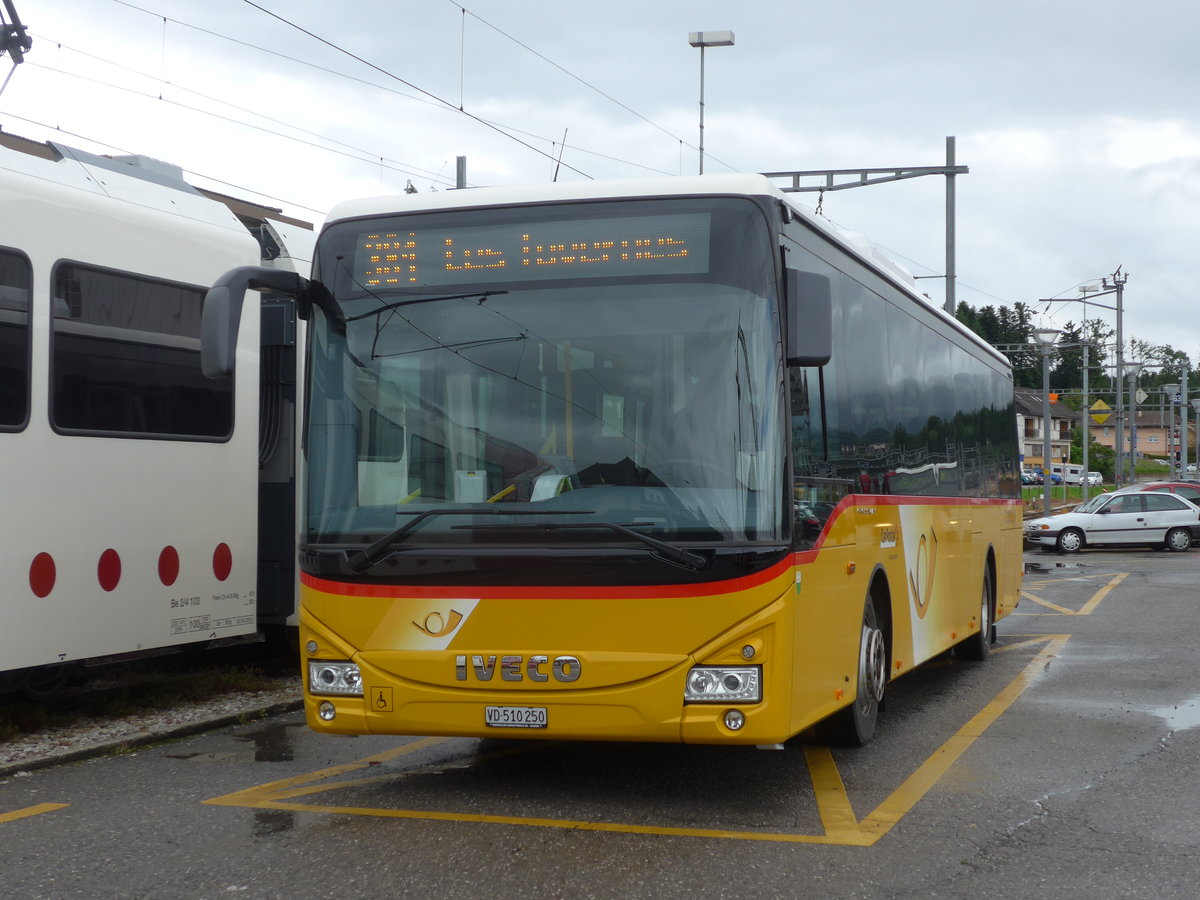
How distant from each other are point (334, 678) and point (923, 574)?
184 inches

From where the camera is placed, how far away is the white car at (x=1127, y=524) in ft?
114

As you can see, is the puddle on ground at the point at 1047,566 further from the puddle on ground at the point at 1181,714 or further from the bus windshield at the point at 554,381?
the bus windshield at the point at 554,381

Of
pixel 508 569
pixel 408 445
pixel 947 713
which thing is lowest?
pixel 947 713

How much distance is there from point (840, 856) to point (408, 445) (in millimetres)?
2621

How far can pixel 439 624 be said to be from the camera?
668cm

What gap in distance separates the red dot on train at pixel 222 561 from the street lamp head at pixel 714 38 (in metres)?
17.5

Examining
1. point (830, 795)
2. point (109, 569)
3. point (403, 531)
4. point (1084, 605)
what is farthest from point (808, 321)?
point (1084, 605)

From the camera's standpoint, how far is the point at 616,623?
21.3 ft

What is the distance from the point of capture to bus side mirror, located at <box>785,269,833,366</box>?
21.7 feet

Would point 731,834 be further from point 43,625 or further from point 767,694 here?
point 43,625

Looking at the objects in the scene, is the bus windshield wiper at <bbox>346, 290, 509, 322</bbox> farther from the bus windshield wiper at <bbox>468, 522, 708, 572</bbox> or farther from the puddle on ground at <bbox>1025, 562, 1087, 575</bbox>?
the puddle on ground at <bbox>1025, 562, 1087, 575</bbox>

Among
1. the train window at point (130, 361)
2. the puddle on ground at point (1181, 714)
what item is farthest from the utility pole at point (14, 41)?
the puddle on ground at point (1181, 714)

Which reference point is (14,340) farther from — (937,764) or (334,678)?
(937,764)

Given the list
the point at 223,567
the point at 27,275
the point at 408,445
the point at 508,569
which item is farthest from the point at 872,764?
the point at 27,275
